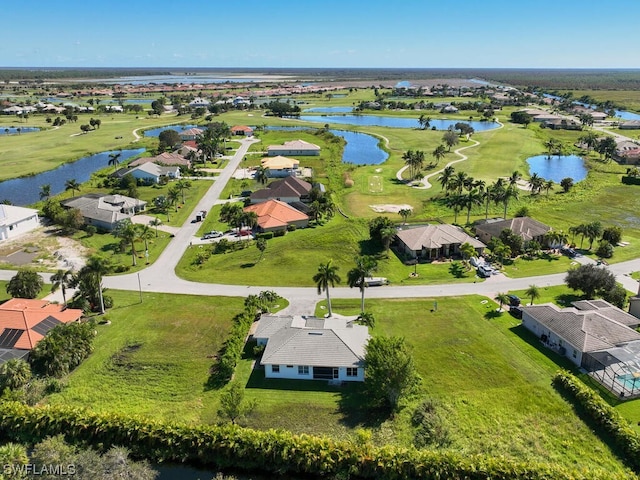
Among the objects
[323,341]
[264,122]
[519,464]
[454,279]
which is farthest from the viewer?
[264,122]

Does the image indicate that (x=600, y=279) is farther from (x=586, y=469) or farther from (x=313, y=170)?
(x=313, y=170)

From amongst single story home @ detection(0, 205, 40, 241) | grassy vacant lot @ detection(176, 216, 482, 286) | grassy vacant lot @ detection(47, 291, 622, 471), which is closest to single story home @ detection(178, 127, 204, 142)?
single story home @ detection(0, 205, 40, 241)

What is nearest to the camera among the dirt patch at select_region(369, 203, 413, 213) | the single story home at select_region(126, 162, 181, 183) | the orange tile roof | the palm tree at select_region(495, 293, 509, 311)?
the orange tile roof

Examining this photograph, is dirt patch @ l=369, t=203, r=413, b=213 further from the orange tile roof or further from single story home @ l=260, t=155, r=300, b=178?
the orange tile roof

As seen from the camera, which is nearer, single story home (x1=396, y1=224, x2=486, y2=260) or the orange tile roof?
the orange tile roof

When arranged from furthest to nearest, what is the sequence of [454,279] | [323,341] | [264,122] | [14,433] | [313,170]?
[264,122] → [313,170] → [454,279] → [323,341] → [14,433]

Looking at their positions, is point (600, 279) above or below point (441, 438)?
above

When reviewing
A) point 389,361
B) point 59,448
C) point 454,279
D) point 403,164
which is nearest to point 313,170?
point 403,164

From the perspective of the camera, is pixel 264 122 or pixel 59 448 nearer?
pixel 59 448

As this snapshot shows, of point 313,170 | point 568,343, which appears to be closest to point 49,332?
point 568,343
